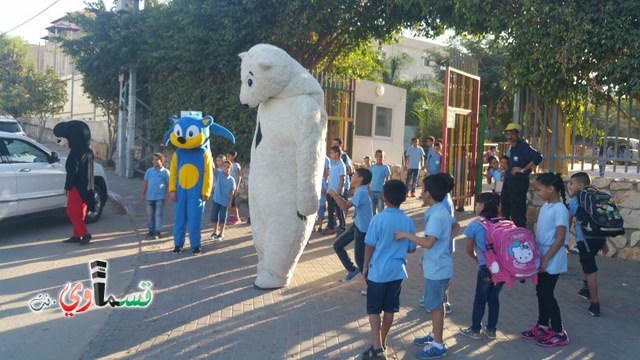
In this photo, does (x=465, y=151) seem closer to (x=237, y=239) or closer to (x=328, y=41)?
(x=328, y=41)

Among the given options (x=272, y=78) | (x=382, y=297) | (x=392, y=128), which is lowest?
(x=382, y=297)

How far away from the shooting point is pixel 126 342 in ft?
16.0

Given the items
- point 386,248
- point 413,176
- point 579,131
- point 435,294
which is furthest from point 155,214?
point 413,176

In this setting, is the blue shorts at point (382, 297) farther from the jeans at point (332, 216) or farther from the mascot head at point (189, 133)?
the jeans at point (332, 216)

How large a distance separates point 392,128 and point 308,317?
1226cm

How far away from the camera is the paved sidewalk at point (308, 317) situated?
15.9 feet

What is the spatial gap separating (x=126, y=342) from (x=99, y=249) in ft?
12.9

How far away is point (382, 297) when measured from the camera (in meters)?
4.49

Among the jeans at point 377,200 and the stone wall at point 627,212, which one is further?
the jeans at point 377,200

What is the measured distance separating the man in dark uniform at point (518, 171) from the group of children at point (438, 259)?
11.4 ft

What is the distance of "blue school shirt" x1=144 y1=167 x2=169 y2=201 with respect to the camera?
9.20m

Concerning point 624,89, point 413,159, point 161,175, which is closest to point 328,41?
point 413,159

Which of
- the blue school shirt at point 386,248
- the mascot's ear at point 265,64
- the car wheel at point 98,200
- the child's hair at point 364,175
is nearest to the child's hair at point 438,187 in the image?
the blue school shirt at point 386,248

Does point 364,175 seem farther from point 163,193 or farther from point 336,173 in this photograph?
point 163,193
